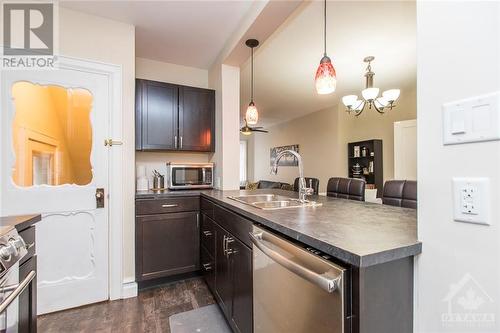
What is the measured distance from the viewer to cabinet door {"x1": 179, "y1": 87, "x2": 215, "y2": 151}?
2799 millimetres

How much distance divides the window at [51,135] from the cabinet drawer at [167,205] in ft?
1.66

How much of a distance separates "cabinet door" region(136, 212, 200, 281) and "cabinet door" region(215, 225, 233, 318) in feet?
2.11

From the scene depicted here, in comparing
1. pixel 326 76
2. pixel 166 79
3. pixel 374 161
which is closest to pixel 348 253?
pixel 326 76

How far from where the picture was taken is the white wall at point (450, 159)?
1.98ft

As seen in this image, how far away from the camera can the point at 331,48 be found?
283 cm

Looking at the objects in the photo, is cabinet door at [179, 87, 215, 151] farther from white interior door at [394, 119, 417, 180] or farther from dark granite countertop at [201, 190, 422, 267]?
white interior door at [394, 119, 417, 180]

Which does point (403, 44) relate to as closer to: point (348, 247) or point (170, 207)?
point (348, 247)

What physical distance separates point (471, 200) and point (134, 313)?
230cm

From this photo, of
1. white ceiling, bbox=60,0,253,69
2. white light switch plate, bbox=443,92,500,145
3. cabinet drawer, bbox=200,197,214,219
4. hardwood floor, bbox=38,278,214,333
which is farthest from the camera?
cabinet drawer, bbox=200,197,214,219

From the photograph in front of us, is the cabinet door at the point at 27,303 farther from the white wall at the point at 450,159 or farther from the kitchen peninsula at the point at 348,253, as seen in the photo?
the white wall at the point at 450,159

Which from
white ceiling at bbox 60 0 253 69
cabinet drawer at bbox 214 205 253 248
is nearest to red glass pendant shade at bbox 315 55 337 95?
white ceiling at bbox 60 0 253 69

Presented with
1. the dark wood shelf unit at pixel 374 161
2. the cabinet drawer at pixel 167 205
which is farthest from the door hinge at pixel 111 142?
the dark wood shelf unit at pixel 374 161

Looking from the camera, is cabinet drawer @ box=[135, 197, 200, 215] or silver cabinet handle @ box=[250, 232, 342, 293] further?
cabinet drawer @ box=[135, 197, 200, 215]

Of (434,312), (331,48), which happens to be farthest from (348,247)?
(331,48)
